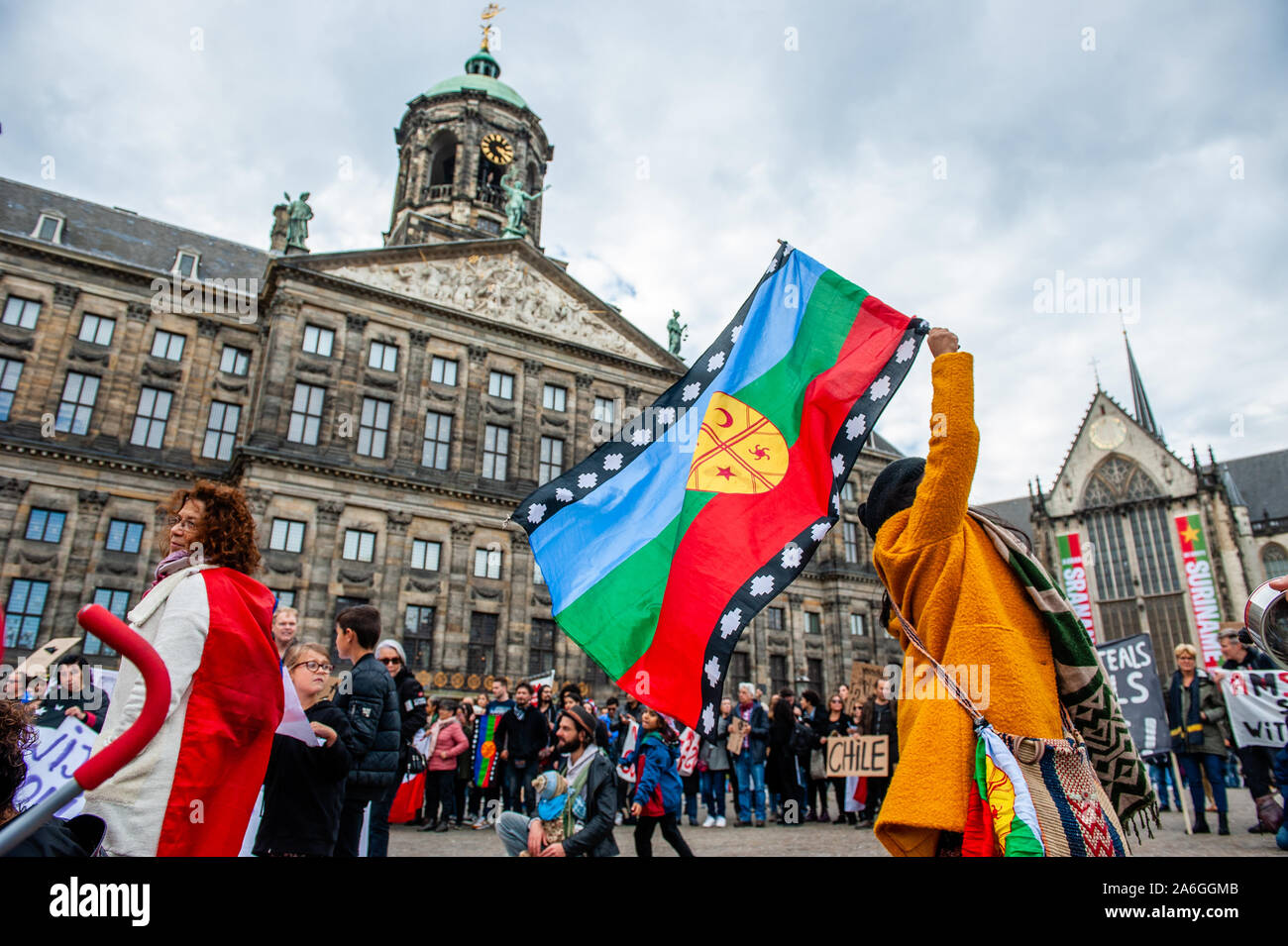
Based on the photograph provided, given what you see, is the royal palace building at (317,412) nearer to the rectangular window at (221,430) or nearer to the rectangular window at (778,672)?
the rectangular window at (221,430)

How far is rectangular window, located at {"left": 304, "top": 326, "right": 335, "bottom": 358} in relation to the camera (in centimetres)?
2641

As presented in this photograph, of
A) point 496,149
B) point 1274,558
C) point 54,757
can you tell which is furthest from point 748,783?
point 1274,558

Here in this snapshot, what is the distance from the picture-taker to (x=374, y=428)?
88.3 feet

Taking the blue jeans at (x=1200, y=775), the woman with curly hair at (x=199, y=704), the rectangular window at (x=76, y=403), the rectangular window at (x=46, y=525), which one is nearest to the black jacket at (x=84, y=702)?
the woman with curly hair at (x=199, y=704)

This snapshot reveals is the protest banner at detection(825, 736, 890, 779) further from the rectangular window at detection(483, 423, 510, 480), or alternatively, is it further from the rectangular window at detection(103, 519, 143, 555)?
the rectangular window at detection(103, 519, 143, 555)

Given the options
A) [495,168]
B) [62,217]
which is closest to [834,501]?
[62,217]

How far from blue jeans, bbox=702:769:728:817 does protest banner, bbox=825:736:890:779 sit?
2.80 metres

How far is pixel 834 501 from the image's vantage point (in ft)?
13.0

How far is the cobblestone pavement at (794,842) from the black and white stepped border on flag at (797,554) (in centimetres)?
546

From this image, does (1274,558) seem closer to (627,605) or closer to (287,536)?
(287,536)

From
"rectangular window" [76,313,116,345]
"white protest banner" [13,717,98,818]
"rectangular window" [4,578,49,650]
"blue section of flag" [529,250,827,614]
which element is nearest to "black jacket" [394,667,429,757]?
"white protest banner" [13,717,98,818]

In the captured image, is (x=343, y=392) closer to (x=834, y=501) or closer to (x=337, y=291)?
(x=337, y=291)

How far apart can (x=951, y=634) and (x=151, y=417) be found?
2951 cm
